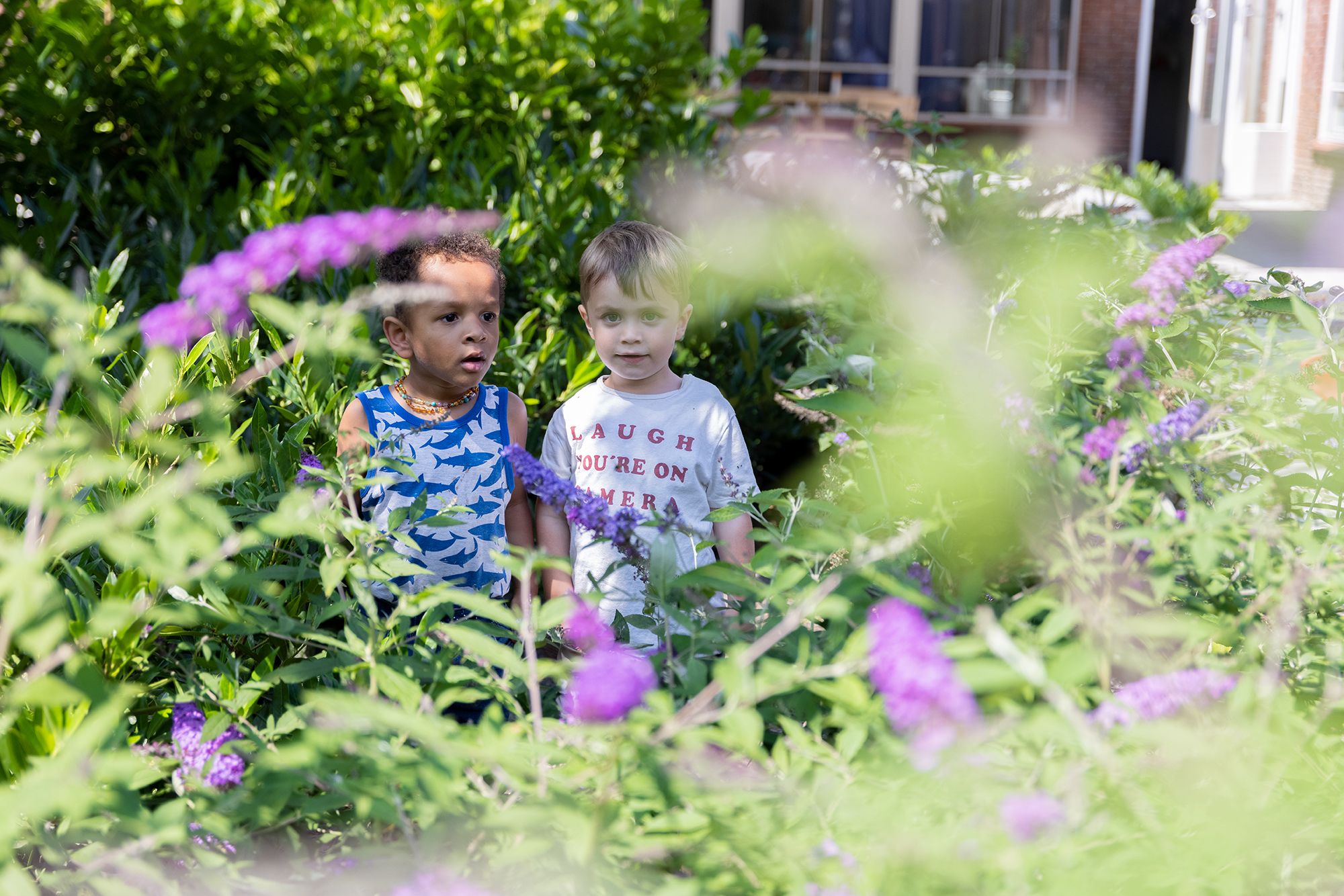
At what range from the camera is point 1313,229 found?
38.4ft

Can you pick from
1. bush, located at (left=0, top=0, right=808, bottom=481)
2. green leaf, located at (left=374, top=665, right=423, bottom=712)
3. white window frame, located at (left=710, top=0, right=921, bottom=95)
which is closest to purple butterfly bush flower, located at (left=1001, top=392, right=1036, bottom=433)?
green leaf, located at (left=374, top=665, right=423, bottom=712)

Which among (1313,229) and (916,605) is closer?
(916,605)

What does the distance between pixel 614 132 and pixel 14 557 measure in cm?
343

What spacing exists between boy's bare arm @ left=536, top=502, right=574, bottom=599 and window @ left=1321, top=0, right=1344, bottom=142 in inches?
579

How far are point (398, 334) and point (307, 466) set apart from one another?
68cm

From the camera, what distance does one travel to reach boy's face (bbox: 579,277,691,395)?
2324mm

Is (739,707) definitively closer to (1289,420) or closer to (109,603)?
(109,603)

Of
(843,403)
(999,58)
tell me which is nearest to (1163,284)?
(843,403)

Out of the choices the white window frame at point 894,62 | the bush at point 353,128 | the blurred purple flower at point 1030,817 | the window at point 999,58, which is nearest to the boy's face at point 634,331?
the bush at point 353,128

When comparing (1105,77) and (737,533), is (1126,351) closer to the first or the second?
(737,533)

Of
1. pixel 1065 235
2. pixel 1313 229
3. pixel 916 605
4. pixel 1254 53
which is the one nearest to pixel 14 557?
pixel 916 605

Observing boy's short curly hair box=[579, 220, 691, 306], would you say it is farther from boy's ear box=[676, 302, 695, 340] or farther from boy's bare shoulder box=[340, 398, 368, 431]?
boy's bare shoulder box=[340, 398, 368, 431]

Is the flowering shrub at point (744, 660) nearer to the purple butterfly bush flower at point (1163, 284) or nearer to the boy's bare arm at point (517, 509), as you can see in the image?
the purple butterfly bush flower at point (1163, 284)

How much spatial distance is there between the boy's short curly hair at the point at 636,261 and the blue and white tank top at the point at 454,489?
425 mm
